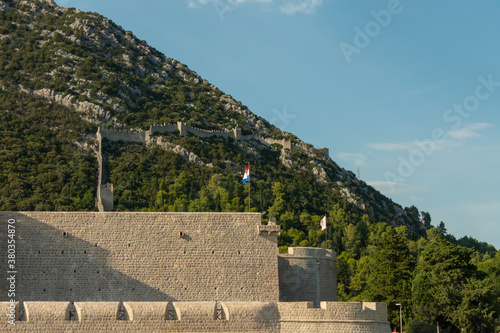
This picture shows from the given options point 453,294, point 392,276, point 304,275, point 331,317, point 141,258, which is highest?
point 141,258

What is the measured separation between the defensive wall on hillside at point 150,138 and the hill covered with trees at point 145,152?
958 mm

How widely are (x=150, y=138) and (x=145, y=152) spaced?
310 centimetres

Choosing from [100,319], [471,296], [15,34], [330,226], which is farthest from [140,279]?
[15,34]

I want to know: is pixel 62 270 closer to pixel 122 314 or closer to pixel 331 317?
pixel 122 314

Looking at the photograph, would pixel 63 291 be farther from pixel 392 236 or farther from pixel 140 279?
pixel 392 236

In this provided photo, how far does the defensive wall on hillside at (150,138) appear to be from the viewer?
78.3 m

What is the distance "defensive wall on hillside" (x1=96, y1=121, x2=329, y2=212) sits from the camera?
3083 inches

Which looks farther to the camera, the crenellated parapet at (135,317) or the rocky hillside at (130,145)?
the rocky hillside at (130,145)

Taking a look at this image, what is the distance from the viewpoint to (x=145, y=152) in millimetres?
93250

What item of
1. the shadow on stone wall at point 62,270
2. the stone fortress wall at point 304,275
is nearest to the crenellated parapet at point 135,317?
the shadow on stone wall at point 62,270

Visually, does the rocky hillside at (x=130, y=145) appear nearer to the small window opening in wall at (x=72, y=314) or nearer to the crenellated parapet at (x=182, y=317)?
the small window opening in wall at (x=72, y=314)

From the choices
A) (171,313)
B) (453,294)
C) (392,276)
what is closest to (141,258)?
(171,313)

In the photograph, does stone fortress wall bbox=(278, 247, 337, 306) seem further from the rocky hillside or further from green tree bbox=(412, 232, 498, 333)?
the rocky hillside

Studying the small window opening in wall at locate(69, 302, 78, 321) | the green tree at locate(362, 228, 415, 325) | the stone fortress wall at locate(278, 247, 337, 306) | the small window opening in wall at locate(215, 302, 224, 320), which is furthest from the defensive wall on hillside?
the small window opening in wall at locate(215, 302, 224, 320)
